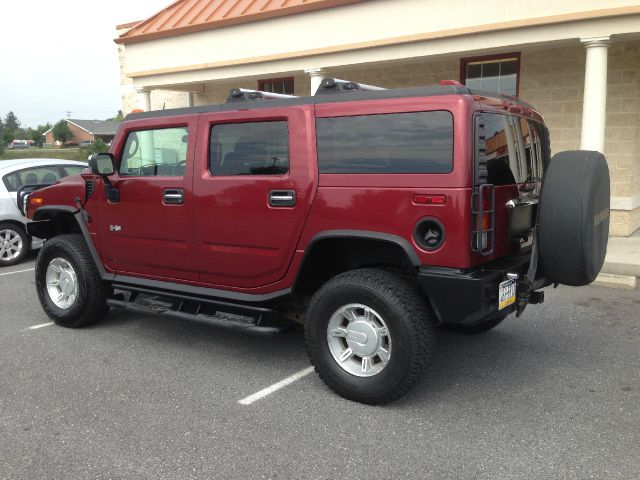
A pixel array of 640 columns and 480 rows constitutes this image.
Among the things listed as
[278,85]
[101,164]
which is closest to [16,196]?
[101,164]

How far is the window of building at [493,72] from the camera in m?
10.5

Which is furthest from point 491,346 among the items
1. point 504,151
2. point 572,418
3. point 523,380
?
point 504,151

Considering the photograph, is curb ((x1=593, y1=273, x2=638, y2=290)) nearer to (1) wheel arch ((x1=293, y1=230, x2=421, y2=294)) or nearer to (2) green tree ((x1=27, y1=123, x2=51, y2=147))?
(1) wheel arch ((x1=293, y1=230, x2=421, y2=294))

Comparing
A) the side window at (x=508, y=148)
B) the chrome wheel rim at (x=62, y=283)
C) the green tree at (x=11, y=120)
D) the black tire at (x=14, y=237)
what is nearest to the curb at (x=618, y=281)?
the side window at (x=508, y=148)

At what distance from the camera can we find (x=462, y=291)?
10.9ft

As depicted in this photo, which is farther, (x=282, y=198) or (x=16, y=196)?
(x=16, y=196)

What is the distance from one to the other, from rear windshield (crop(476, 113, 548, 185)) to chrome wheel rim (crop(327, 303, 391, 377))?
1102mm

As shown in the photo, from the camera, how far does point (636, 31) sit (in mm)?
7953

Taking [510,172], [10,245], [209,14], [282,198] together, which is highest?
[209,14]

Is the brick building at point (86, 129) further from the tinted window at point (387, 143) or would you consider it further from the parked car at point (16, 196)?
the tinted window at point (387, 143)

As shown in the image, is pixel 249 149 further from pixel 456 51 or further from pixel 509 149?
pixel 456 51

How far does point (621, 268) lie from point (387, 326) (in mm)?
4903

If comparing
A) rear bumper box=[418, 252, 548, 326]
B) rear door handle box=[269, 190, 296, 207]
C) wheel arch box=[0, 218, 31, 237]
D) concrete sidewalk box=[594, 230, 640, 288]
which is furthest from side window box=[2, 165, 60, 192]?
concrete sidewalk box=[594, 230, 640, 288]

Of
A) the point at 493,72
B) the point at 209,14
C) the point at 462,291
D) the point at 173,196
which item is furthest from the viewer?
the point at 209,14
